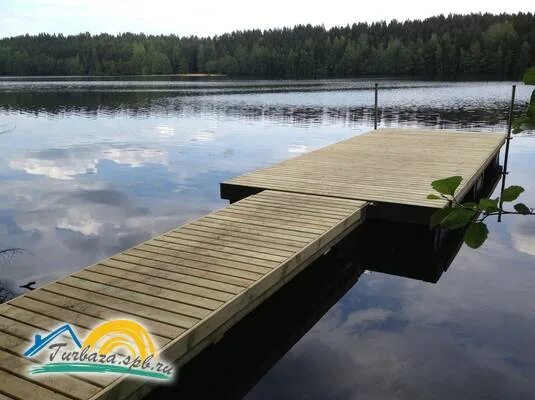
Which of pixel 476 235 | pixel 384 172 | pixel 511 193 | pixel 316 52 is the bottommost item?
pixel 384 172

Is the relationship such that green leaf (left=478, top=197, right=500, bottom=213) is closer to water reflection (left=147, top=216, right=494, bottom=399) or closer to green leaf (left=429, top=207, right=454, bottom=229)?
green leaf (left=429, top=207, right=454, bottom=229)

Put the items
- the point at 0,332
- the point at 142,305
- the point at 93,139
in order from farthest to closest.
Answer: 1. the point at 93,139
2. the point at 142,305
3. the point at 0,332

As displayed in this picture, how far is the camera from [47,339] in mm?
3912

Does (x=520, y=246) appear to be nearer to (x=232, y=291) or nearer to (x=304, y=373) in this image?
(x=304, y=373)

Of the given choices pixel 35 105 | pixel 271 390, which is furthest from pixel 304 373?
pixel 35 105

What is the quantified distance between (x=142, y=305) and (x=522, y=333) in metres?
4.15

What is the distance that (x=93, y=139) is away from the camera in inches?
851

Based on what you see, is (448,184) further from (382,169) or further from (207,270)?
(382,169)

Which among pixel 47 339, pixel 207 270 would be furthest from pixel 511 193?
pixel 207 270

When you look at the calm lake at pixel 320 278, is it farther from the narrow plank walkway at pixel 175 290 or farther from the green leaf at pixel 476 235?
the green leaf at pixel 476 235

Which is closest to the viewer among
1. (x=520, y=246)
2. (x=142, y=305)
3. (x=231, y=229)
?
(x=142, y=305)

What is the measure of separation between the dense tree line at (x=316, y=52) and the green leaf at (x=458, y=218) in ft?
326

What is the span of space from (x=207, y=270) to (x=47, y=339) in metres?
1.77

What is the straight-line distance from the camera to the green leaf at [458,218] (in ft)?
4.18
